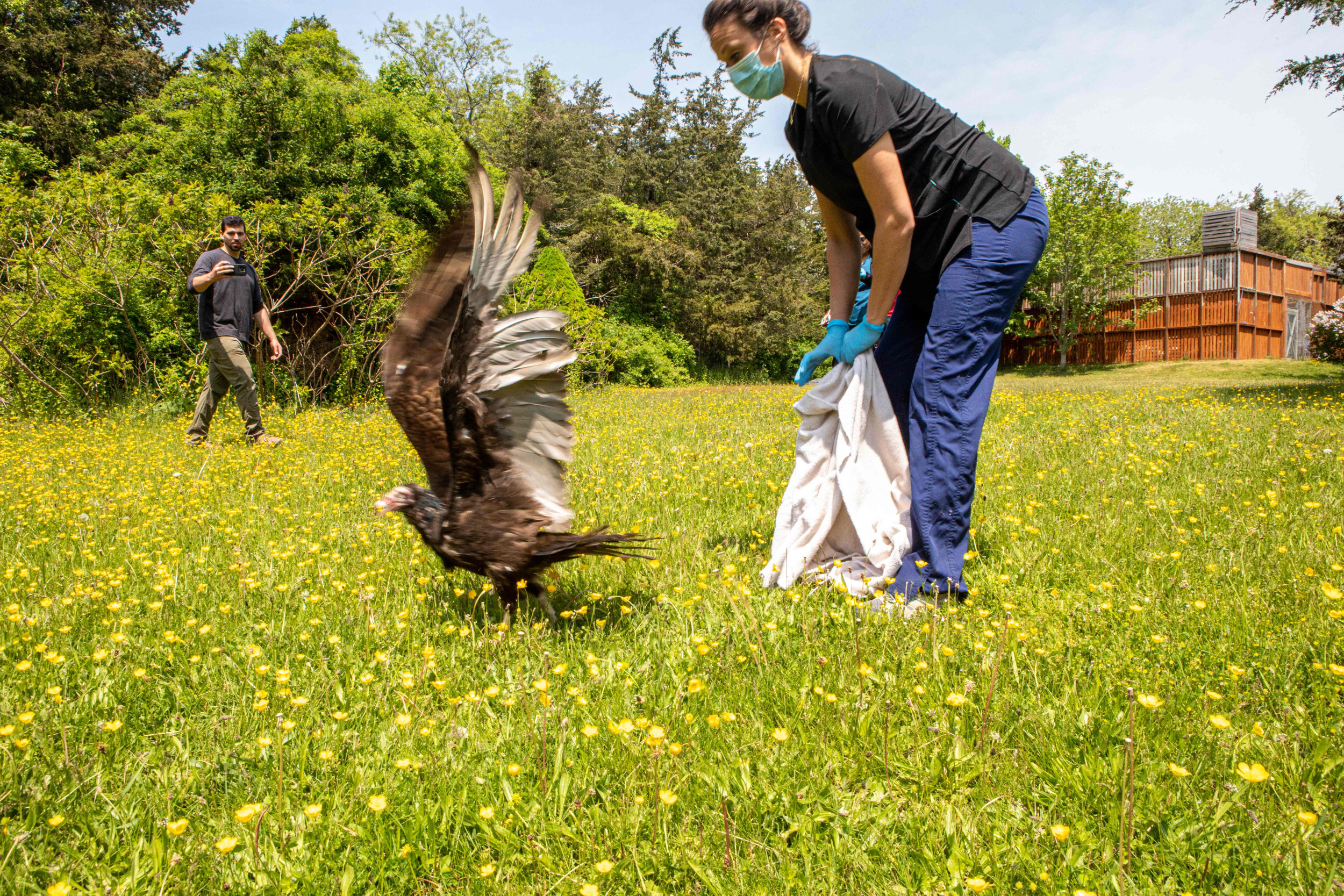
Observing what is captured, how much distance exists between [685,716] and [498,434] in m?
1.47

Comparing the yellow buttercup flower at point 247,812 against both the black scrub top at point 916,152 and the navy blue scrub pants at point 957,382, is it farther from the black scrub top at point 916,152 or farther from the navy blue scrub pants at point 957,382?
the black scrub top at point 916,152

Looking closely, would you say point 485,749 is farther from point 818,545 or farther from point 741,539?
point 741,539

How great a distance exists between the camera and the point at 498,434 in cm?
310

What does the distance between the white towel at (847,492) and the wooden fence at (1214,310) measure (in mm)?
29277

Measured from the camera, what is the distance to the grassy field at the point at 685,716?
1.64m

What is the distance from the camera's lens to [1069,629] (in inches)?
103

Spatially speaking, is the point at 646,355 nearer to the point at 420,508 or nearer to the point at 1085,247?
the point at 1085,247

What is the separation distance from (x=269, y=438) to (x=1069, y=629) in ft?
24.6

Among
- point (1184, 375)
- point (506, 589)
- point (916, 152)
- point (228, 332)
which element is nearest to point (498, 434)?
point (506, 589)

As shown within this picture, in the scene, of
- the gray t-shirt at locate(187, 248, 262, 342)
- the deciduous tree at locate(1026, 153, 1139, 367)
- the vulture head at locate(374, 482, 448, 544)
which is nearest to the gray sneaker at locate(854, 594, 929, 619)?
the vulture head at locate(374, 482, 448, 544)

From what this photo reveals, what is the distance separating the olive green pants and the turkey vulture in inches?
205

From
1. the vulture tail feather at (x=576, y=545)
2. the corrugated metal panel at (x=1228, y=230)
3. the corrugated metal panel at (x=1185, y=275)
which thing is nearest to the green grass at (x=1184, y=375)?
the corrugated metal panel at (x=1185, y=275)

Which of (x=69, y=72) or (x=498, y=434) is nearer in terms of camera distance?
(x=498, y=434)

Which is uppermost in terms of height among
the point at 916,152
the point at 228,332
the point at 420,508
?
the point at 916,152
